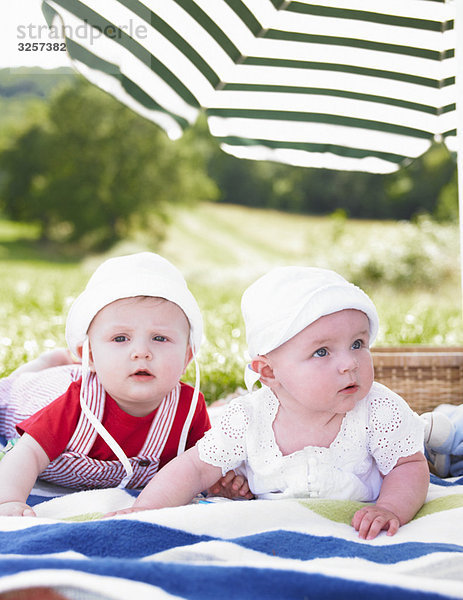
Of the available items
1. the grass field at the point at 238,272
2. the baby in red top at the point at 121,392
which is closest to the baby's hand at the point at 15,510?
the baby in red top at the point at 121,392

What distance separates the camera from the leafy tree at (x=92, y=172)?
64.3 ft

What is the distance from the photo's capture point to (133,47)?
337 centimetres

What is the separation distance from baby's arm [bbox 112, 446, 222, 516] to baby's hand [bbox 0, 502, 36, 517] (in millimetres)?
218

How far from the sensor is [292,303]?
186 cm

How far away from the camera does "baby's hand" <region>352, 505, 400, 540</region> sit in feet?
5.40

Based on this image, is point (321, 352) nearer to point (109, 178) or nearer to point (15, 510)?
point (15, 510)

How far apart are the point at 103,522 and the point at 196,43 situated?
260cm

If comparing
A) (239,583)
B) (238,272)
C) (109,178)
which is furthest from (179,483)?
(109,178)

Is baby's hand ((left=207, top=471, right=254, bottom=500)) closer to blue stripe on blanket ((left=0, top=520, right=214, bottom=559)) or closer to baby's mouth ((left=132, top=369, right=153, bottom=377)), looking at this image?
baby's mouth ((left=132, top=369, right=153, bottom=377))

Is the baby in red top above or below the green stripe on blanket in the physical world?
above

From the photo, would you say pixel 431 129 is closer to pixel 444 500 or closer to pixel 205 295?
pixel 444 500

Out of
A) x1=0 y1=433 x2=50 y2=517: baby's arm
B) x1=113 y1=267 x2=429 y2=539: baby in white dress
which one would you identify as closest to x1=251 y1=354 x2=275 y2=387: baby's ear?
x1=113 y1=267 x2=429 y2=539: baby in white dress

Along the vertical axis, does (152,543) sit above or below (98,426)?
below

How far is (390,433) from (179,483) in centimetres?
57
